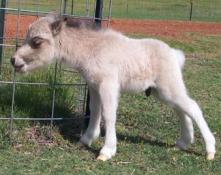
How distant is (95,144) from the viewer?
7.10m

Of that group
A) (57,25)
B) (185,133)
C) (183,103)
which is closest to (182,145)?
(185,133)

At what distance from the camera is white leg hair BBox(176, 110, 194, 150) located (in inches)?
279

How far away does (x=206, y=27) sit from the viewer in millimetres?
26344

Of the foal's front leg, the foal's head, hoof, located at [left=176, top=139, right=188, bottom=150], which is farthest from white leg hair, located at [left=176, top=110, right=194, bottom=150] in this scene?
the foal's head

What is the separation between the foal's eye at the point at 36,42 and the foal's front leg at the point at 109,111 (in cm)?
79

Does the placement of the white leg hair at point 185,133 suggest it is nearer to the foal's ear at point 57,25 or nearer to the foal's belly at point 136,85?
the foal's belly at point 136,85

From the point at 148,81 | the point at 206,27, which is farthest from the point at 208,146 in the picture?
the point at 206,27

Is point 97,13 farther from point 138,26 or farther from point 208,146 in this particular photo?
point 138,26

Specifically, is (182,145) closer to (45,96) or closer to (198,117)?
(198,117)

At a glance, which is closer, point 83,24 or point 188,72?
point 83,24

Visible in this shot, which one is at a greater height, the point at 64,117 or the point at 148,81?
the point at 148,81

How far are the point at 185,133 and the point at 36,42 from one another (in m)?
2.09

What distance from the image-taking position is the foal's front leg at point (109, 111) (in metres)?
6.43

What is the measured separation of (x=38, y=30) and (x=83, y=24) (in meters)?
0.57
